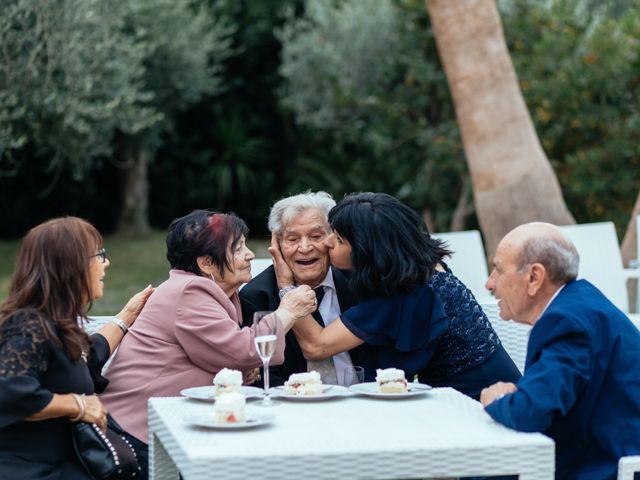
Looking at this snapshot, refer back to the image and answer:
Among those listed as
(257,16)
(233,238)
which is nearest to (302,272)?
(233,238)

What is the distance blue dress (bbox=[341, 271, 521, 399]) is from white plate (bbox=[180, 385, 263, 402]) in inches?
21.3

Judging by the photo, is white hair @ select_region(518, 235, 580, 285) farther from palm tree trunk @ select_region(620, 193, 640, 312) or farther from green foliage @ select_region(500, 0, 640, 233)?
green foliage @ select_region(500, 0, 640, 233)

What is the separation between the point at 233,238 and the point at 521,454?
5.40ft

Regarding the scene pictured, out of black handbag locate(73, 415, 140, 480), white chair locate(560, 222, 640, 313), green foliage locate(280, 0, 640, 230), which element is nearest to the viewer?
black handbag locate(73, 415, 140, 480)

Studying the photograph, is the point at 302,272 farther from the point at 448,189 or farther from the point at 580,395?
the point at 448,189

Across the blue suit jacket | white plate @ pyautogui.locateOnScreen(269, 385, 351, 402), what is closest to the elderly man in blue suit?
the blue suit jacket

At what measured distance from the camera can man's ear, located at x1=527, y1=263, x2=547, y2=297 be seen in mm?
3217

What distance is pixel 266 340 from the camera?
10.7 feet

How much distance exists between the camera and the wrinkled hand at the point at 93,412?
10.7 ft

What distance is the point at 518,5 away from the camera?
13.4m

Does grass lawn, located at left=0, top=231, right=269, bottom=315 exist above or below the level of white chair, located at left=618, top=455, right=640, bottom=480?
below

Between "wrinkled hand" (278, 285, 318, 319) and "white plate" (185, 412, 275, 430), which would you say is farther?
"wrinkled hand" (278, 285, 318, 319)

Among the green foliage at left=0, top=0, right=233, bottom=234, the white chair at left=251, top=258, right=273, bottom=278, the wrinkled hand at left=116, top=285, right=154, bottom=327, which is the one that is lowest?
the white chair at left=251, top=258, right=273, bottom=278

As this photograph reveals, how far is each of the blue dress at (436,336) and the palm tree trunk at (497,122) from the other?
5.22m
